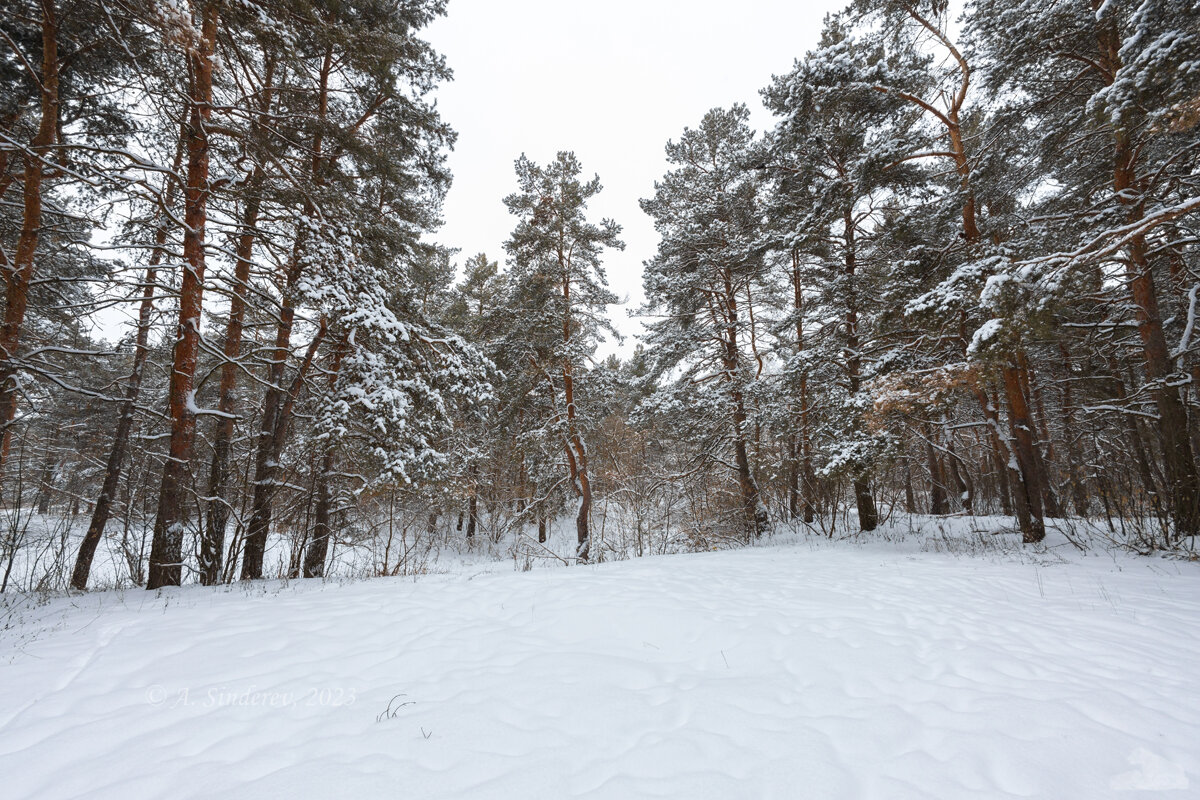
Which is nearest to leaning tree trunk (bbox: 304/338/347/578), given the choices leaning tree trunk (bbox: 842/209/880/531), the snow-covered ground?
the snow-covered ground

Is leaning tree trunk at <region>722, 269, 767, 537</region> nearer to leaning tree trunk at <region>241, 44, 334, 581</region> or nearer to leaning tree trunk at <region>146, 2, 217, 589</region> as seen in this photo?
leaning tree trunk at <region>241, 44, 334, 581</region>

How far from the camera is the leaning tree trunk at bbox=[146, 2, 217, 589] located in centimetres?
541

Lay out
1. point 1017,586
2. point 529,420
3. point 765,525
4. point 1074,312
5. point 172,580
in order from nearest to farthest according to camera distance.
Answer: point 1017,586, point 172,580, point 1074,312, point 765,525, point 529,420

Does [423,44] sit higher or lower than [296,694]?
higher

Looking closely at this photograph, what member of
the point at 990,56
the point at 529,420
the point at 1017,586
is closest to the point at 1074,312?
the point at 990,56

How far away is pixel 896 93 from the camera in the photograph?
7270 mm

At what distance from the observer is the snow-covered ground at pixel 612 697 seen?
1.84 metres

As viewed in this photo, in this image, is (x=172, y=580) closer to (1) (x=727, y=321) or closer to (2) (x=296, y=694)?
(2) (x=296, y=694)

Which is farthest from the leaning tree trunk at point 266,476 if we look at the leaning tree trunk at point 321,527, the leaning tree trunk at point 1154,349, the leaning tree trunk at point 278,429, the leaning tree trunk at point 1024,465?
the leaning tree trunk at point 1154,349

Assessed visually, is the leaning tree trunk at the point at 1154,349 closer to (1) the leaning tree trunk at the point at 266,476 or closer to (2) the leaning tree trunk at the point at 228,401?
(2) the leaning tree trunk at the point at 228,401

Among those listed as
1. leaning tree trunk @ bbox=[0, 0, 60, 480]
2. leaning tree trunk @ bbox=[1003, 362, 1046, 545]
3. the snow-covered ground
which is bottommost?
the snow-covered ground

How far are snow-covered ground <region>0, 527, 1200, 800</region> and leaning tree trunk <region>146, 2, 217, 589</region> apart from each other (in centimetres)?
96

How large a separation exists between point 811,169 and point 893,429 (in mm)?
5972

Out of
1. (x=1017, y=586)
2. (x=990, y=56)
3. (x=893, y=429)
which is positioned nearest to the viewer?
(x=1017, y=586)
